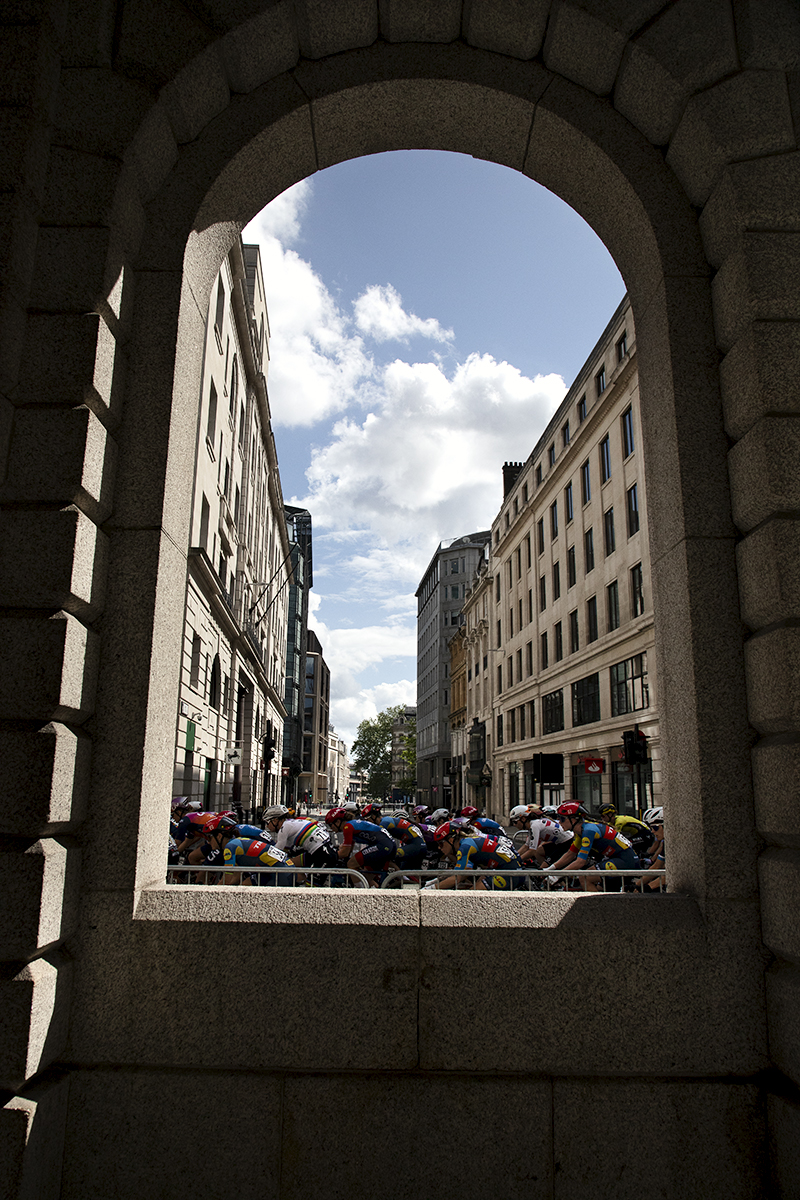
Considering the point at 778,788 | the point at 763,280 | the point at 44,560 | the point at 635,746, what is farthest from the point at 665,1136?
the point at 635,746

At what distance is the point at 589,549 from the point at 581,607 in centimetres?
289

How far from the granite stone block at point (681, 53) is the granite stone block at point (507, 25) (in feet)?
2.02

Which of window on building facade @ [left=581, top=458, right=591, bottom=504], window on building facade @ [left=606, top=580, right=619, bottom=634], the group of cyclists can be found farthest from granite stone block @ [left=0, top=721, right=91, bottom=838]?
window on building facade @ [left=581, top=458, right=591, bottom=504]

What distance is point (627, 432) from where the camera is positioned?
3209 centimetres

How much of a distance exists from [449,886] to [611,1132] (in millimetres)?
4277

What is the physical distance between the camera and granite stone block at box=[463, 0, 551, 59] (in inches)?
189

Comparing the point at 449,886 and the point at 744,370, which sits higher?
the point at 744,370

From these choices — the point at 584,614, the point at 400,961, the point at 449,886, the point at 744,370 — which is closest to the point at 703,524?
the point at 744,370

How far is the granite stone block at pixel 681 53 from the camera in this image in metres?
4.55

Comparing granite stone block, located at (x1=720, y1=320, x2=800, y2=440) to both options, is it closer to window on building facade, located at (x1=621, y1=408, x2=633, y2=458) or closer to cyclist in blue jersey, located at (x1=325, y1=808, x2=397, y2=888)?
cyclist in blue jersey, located at (x1=325, y1=808, x2=397, y2=888)

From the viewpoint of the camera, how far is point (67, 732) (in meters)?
3.81

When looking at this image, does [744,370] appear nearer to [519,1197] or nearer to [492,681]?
[519,1197]

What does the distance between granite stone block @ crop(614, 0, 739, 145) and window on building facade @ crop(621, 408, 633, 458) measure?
92.2ft

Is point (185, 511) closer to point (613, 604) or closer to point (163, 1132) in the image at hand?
point (163, 1132)
